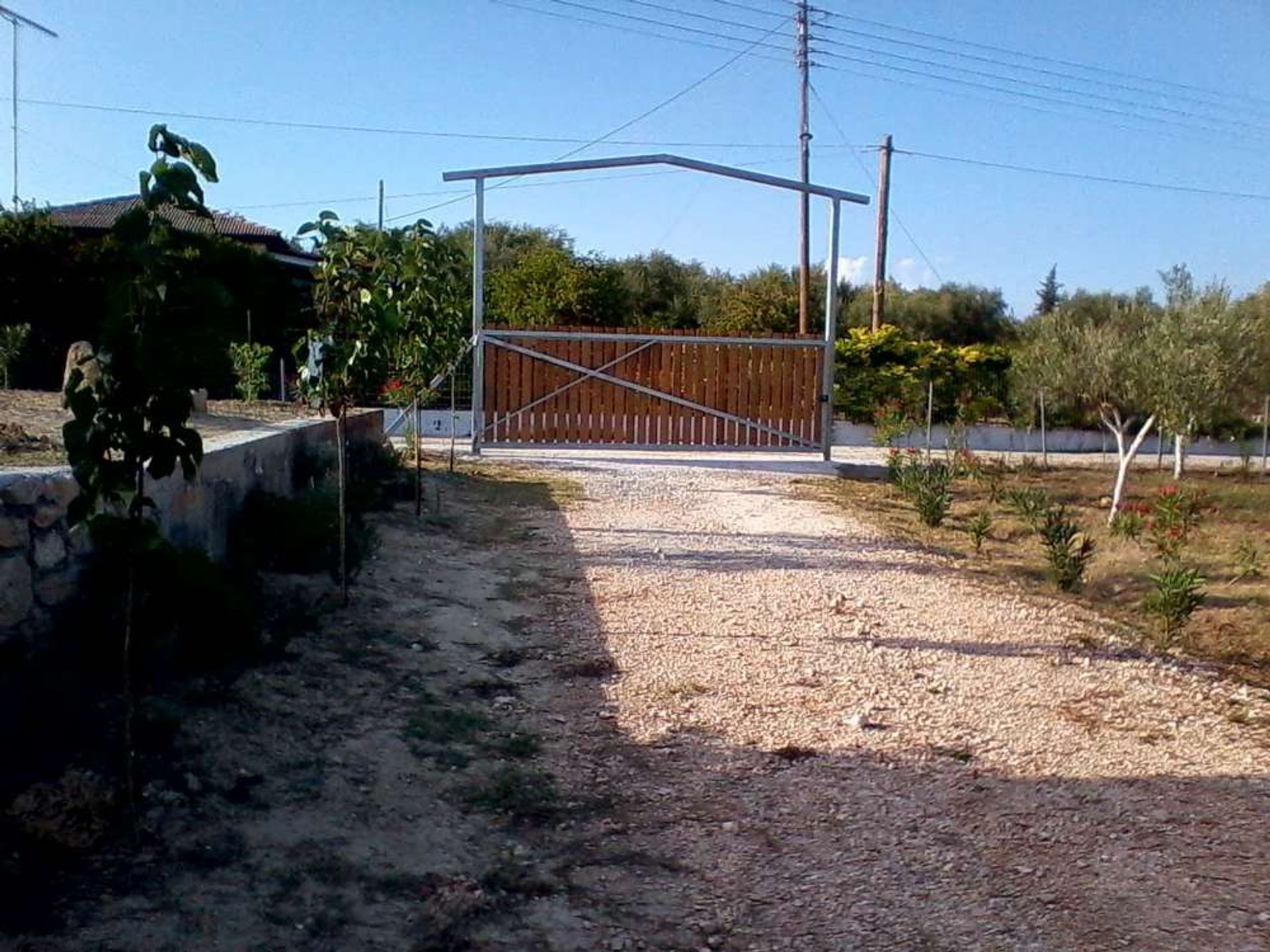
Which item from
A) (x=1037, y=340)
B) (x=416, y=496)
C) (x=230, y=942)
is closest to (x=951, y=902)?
(x=230, y=942)

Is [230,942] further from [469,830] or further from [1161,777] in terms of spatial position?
[1161,777]

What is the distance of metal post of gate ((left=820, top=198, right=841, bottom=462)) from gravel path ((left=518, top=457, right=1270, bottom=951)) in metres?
9.08

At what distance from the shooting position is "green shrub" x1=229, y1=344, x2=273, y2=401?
13500mm

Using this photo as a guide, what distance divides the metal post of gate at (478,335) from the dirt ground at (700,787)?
364 inches

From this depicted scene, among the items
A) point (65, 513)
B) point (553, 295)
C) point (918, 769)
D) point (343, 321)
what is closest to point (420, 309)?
point (343, 321)

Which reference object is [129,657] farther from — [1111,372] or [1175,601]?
[1111,372]

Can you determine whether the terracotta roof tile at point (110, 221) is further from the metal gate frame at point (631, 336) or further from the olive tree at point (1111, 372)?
the olive tree at point (1111, 372)

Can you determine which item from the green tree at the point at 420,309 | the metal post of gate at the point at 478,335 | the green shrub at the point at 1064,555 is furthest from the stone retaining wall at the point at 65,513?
the metal post of gate at the point at 478,335

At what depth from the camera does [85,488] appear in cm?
370

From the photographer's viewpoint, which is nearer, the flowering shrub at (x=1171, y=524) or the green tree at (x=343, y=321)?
the green tree at (x=343, y=321)

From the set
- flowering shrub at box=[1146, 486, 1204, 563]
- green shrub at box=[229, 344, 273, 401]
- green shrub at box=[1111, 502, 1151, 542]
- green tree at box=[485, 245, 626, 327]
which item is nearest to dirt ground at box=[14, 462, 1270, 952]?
flowering shrub at box=[1146, 486, 1204, 563]

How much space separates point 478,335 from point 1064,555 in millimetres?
10156

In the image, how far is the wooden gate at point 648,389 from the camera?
17.7 metres

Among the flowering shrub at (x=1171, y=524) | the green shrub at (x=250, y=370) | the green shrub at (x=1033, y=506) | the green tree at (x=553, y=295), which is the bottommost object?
the flowering shrub at (x=1171, y=524)
